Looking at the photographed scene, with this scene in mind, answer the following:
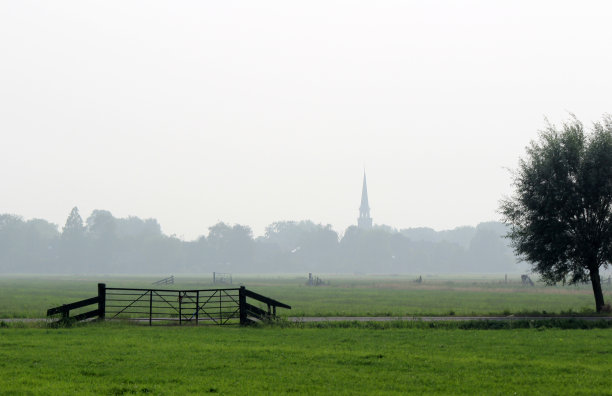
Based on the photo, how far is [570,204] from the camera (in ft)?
128

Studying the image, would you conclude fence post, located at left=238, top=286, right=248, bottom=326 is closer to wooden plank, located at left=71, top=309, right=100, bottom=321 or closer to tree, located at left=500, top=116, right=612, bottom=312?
wooden plank, located at left=71, top=309, right=100, bottom=321

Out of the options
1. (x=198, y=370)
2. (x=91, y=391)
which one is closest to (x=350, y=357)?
(x=198, y=370)

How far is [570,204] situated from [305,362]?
25923 millimetres

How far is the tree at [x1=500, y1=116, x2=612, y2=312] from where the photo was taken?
39.2 meters

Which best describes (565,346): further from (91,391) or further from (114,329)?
(114,329)

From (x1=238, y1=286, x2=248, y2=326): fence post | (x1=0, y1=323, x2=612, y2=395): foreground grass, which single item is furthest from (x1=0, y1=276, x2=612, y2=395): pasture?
Answer: (x1=238, y1=286, x2=248, y2=326): fence post

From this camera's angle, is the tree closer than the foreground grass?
No

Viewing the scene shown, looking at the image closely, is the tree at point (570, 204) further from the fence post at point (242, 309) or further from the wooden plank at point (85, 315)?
the wooden plank at point (85, 315)

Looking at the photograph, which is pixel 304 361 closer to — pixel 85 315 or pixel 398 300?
pixel 85 315

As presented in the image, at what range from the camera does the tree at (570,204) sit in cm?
3925

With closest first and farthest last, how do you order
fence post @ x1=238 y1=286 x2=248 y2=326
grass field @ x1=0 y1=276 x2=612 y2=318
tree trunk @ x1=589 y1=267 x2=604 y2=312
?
1. fence post @ x1=238 y1=286 x2=248 y2=326
2. tree trunk @ x1=589 y1=267 x2=604 y2=312
3. grass field @ x1=0 y1=276 x2=612 y2=318

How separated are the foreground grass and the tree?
503 inches

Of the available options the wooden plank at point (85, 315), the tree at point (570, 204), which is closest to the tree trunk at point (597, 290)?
the tree at point (570, 204)

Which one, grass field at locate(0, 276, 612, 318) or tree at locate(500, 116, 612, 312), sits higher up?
tree at locate(500, 116, 612, 312)
